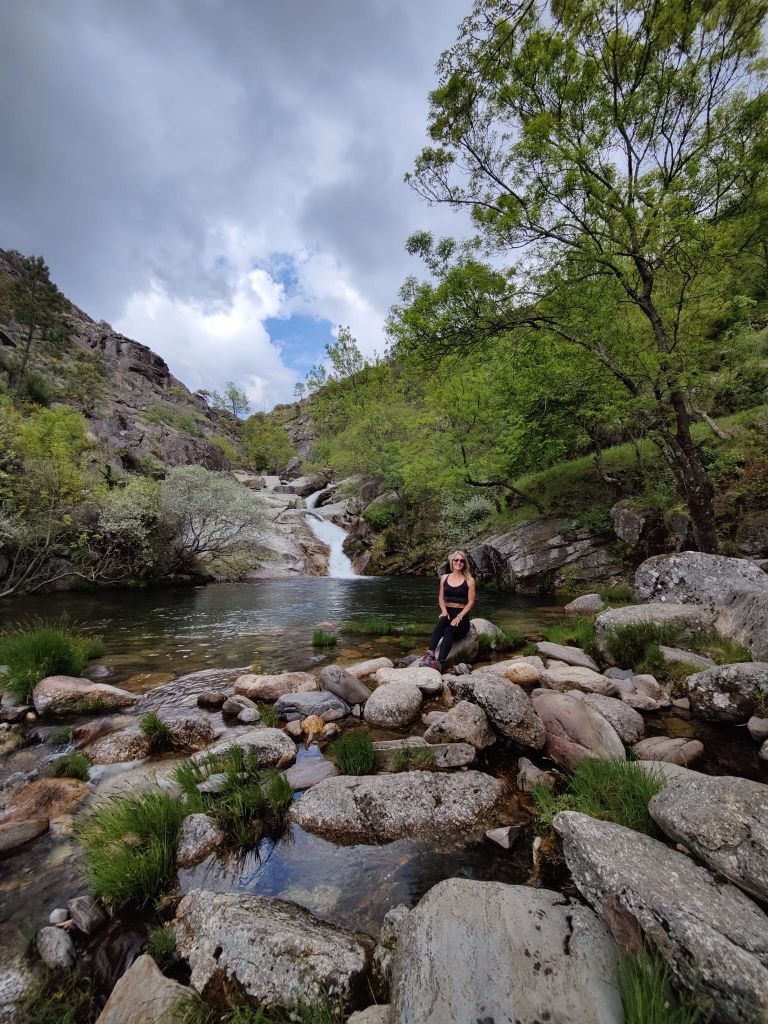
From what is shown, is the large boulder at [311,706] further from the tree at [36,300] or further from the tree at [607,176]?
the tree at [36,300]

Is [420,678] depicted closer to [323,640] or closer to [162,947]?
[323,640]

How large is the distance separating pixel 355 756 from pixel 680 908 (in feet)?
10.5

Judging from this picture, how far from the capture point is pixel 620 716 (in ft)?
17.1

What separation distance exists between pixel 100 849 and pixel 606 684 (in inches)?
254

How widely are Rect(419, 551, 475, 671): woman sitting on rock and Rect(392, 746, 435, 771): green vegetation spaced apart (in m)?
3.15

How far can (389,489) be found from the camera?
33.0 meters

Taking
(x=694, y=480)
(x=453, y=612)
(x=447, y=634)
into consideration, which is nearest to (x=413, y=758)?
(x=447, y=634)

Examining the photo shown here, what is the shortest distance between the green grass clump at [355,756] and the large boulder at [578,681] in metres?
3.33

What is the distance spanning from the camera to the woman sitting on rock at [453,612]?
7922 mm

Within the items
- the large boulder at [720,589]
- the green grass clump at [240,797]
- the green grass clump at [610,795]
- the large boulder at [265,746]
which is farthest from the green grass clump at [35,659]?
the large boulder at [720,589]

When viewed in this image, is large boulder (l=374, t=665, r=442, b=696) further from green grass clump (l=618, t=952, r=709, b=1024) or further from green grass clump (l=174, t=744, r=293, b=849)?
green grass clump (l=618, t=952, r=709, b=1024)

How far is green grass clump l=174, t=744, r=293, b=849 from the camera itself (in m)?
3.62

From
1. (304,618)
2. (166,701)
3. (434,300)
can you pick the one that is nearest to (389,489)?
(304,618)

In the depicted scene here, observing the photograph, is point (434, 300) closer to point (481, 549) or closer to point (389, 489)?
point (481, 549)
